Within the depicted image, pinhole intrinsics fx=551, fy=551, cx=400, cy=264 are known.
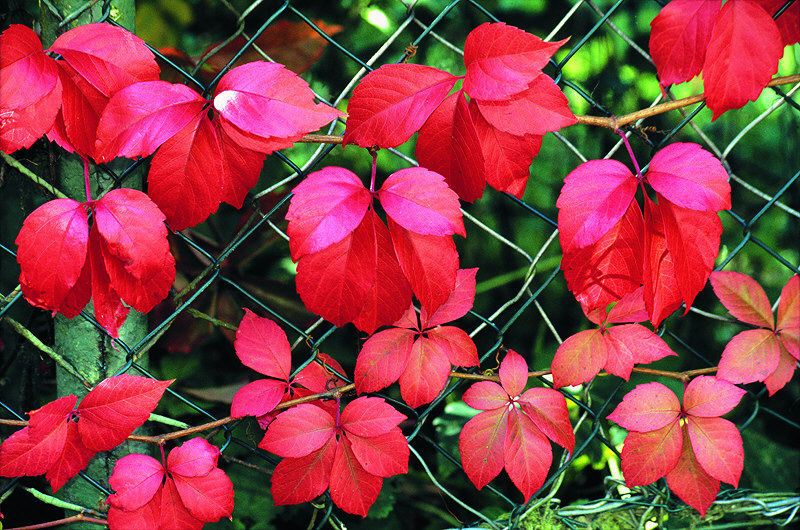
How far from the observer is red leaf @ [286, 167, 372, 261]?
614 mm

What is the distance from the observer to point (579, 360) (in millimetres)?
827

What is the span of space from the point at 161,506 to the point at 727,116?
1491mm

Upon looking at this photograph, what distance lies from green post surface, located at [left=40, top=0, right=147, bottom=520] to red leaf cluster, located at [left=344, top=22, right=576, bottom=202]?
0.33 meters

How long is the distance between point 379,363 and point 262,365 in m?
0.17

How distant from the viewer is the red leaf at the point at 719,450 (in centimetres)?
82

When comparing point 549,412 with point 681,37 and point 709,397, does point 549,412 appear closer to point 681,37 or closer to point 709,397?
point 709,397

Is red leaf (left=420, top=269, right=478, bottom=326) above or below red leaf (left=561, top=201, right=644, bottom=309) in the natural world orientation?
below

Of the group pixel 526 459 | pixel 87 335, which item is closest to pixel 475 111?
pixel 526 459

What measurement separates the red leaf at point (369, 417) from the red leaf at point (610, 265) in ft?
0.97

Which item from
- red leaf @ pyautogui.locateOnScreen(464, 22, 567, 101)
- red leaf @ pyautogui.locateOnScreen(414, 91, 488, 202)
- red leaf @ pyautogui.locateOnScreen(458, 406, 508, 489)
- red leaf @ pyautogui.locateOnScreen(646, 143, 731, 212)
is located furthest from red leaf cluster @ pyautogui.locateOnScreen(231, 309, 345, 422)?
red leaf @ pyautogui.locateOnScreen(646, 143, 731, 212)

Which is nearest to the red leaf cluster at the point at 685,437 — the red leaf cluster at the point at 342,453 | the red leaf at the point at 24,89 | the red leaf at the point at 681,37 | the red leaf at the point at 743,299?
the red leaf at the point at 743,299

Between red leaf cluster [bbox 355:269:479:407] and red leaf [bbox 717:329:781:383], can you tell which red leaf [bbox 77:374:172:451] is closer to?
red leaf cluster [bbox 355:269:479:407]

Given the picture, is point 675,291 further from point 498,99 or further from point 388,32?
point 388,32

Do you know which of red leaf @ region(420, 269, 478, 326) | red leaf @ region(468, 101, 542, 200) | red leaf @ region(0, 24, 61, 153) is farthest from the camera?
red leaf @ region(420, 269, 478, 326)
